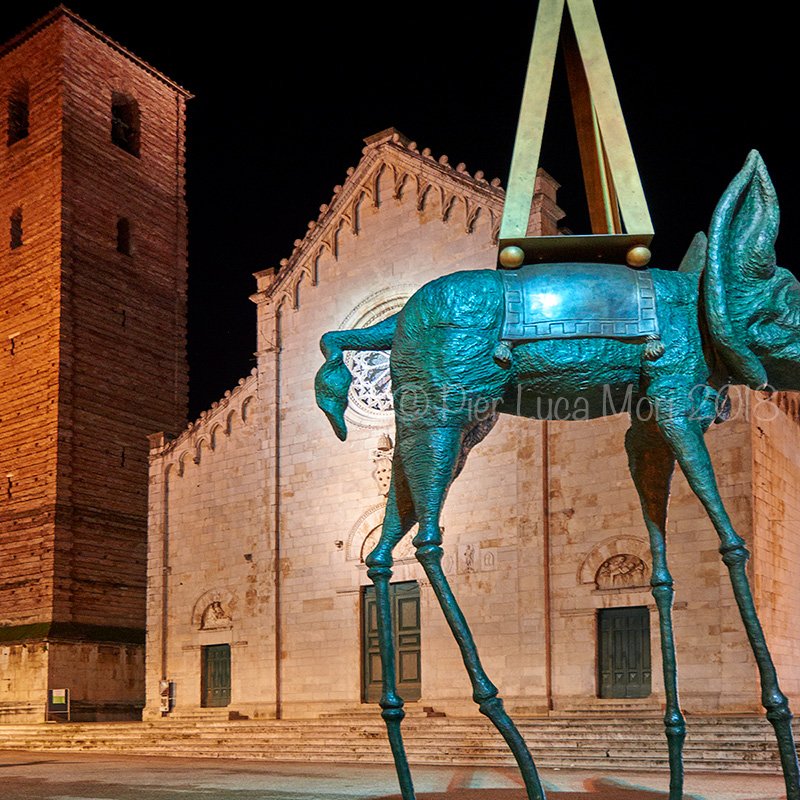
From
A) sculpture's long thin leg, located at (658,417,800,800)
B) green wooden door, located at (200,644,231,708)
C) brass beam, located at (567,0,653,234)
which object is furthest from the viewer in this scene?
green wooden door, located at (200,644,231,708)

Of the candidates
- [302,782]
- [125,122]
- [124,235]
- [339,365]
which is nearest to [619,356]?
[339,365]

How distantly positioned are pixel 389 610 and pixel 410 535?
18.6 meters

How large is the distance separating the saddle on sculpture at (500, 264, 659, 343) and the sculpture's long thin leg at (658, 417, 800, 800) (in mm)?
530

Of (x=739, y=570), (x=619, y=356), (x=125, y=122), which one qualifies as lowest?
(x=739, y=570)

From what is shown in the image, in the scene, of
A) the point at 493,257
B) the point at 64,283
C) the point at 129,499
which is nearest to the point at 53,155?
the point at 64,283

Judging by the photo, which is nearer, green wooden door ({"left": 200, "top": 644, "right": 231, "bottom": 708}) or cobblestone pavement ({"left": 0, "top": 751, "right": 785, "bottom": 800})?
cobblestone pavement ({"left": 0, "top": 751, "right": 785, "bottom": 800})

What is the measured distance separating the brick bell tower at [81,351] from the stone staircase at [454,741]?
18.3 feet

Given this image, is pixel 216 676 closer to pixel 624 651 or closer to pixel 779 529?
pixel 624 651

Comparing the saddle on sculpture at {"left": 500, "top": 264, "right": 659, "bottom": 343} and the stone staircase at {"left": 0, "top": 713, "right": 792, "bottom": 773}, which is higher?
the saddle on sculpture at {"left": 500, "top": 264, "right": 659, "bottom": 343}

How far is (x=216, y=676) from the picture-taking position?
2753cm

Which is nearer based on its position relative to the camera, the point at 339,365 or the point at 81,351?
the point at 339,365

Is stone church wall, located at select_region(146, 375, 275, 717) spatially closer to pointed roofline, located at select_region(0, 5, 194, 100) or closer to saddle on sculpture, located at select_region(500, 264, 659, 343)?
pointed roofline, located at select_region(0, 5, 194, 100)

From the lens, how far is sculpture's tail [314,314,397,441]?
19.4 feet

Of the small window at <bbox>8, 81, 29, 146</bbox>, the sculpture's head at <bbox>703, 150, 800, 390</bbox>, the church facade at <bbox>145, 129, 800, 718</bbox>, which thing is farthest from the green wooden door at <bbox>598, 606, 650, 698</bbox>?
the small window at <bbox>8, 81, 29, 146</bbox>
